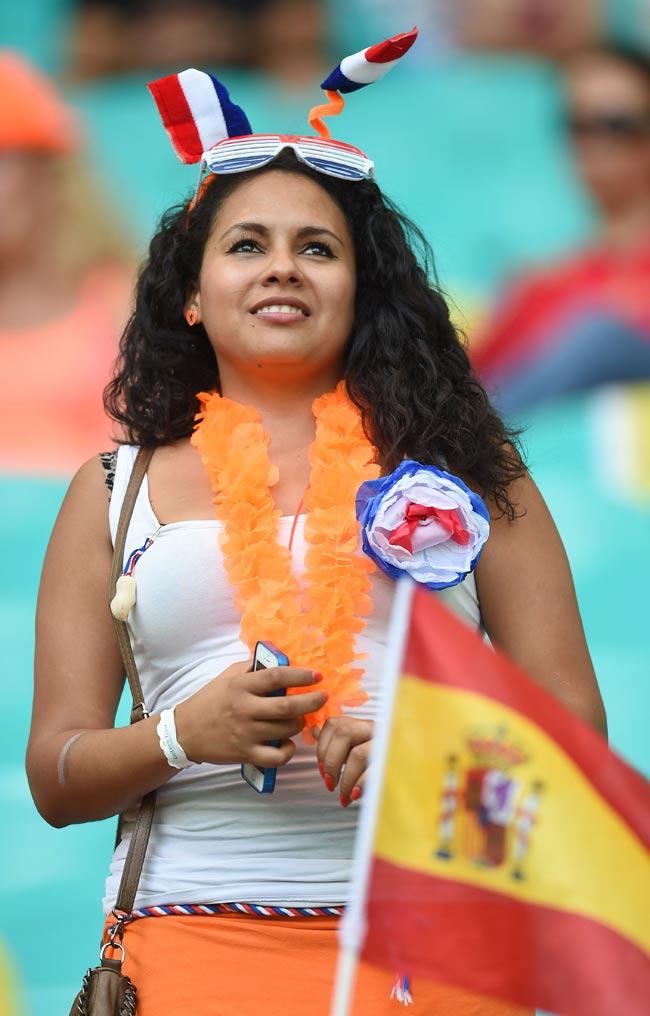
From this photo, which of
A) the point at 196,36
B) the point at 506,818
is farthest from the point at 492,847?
the point at 196,36

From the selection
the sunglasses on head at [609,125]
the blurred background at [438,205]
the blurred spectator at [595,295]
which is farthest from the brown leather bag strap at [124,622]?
the sunglasses on head at [609,125]

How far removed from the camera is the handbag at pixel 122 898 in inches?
102

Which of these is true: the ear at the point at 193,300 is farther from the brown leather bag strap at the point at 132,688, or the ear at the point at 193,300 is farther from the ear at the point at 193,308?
the brown leather bag strap at the point at 132,688

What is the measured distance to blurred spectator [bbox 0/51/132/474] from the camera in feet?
16.3

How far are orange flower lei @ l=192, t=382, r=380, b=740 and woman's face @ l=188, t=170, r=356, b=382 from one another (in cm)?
11

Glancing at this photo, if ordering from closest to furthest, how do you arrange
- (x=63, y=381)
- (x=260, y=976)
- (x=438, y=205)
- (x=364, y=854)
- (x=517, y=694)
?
(x=364, y=854) < (x=517, y=694) < (x=260, y=976) < (x=63, y=381) < (x=438, y=205)

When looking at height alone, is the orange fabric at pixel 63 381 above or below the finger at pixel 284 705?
above

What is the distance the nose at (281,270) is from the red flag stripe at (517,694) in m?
0.82

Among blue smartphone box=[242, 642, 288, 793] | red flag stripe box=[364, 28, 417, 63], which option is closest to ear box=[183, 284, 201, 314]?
red flag stripe box=[364, 28, 417, 63]

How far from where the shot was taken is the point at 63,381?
5.02 m

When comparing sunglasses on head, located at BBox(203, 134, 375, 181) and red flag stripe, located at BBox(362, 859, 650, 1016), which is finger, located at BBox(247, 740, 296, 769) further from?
sunglasses on head, located at BBox(203, 134, 375, 181)

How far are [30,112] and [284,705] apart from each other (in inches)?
126

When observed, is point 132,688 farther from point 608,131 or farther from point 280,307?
point 608,131

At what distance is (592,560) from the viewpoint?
16.2ft
